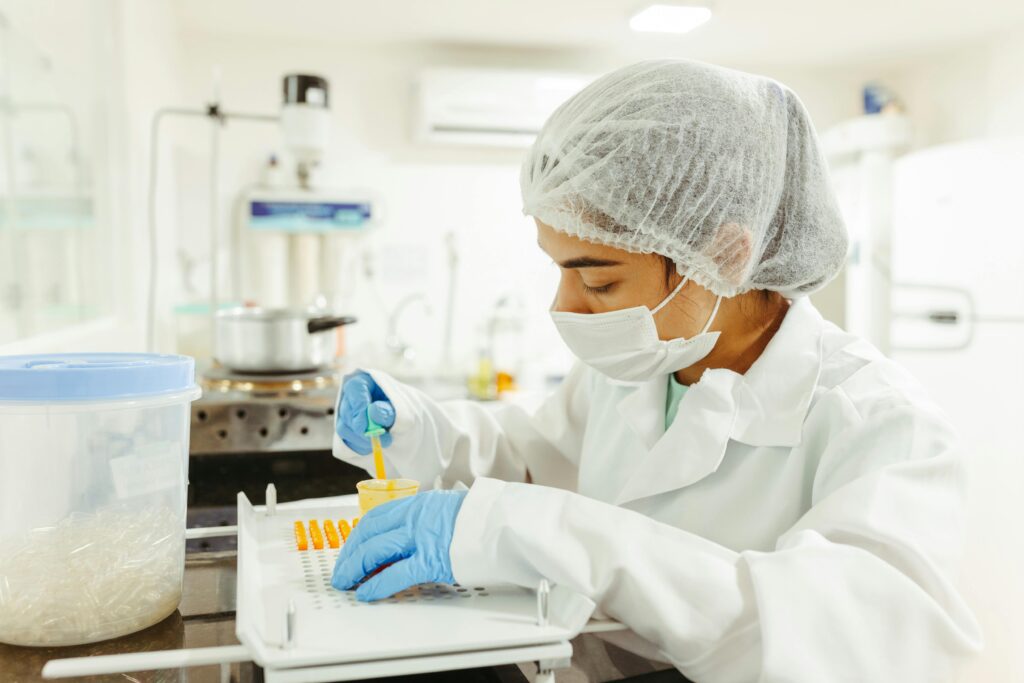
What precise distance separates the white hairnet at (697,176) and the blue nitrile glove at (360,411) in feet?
1.16

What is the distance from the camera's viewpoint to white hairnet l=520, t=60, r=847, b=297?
96 cm

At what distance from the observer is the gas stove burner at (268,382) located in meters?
1.87

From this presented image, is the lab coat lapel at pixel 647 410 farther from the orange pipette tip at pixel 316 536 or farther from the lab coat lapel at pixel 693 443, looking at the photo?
the orange pipette tip at pixel 316 536

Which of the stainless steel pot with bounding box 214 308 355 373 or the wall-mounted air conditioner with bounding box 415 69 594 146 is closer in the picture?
the stainless steel pot with bounding box 214 308 355 373

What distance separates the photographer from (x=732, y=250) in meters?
1.00

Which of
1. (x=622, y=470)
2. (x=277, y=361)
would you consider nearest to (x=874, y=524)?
(x=622, y=470)

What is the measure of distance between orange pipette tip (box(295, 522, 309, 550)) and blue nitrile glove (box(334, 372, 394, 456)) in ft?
0.71

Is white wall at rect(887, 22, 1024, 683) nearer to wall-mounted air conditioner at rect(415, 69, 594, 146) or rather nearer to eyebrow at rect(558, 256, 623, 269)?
eyebrow at rect(558, 256, 623, 269)

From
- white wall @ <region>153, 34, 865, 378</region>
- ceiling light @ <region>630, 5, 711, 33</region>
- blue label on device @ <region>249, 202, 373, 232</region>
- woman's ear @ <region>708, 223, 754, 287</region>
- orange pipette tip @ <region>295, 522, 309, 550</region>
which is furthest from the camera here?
white wall @ <region>153, 34, 865, 378</region>

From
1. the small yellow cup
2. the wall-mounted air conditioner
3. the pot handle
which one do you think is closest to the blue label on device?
the wall-mounted air conditioner

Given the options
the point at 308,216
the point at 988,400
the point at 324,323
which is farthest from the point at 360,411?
the point at 988,400

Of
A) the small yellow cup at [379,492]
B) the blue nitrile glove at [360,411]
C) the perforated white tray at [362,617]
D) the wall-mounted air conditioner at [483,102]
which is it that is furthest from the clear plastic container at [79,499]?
the wall-mounted air conditioner at [483,102]

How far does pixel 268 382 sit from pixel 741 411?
4.08 feet

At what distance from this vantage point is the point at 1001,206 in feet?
10.2
